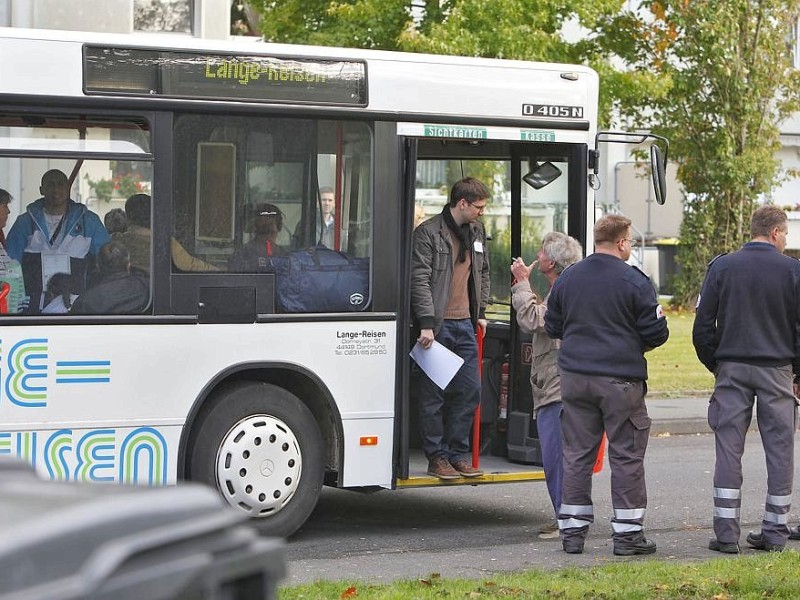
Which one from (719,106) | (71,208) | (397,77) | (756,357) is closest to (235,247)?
(71,208)

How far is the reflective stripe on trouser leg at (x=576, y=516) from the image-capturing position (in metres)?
8.03

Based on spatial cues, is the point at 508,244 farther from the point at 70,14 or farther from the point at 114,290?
the point at 70,14

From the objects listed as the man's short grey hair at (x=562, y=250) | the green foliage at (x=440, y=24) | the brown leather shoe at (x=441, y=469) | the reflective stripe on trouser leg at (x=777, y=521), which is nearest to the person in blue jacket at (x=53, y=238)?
the brown leather shoe at (x=441, y=469)

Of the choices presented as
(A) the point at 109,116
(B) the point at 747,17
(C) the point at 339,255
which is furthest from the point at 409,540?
(B) the point at 747,17

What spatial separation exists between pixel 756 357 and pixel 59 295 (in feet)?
12.5

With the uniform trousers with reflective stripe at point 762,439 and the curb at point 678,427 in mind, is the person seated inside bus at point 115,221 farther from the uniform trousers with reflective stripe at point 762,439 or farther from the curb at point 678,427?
the curb at point 678,427

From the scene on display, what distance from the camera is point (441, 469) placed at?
346 inches

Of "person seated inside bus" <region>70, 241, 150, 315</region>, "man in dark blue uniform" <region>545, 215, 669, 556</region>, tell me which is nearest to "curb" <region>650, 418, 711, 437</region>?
"man in dark blue uniform" <region>545, 215, 669, 556</region>

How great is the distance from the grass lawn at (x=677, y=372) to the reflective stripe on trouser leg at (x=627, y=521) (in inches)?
311

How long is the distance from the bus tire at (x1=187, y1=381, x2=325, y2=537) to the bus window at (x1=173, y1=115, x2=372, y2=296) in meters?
0.76

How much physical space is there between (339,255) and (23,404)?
199 centimetres

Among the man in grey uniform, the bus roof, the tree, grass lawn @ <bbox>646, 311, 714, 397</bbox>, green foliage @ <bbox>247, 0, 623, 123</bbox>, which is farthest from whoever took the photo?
the tree

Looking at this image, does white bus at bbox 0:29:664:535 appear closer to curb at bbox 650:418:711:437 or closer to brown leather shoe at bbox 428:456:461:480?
brown leather shoe at bbox 428:456:461:480

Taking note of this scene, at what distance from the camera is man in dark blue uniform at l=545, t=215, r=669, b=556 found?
784 cm
